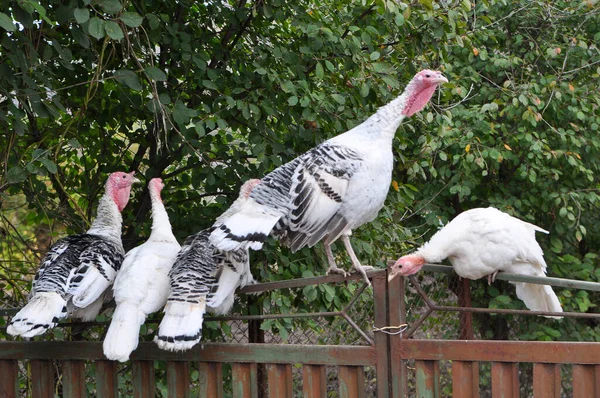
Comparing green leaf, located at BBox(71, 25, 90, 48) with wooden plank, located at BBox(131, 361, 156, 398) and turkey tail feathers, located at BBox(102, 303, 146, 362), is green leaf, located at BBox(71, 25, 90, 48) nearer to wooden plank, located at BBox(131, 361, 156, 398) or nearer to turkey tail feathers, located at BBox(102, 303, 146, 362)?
turkey tail feathers, located at BBox(102, 303, 146, 362)

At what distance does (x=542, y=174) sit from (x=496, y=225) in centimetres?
320

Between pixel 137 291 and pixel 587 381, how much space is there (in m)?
1.83

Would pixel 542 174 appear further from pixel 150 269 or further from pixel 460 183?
pixel 150 269

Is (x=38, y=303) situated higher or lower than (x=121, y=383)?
higher

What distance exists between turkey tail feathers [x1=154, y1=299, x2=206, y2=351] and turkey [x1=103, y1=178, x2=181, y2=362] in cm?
16

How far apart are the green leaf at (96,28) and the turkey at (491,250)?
1.58 meters

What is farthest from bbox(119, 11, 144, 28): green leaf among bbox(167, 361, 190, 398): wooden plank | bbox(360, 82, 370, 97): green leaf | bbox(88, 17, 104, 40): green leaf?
bbox(167, 361, 190, 398): wooden plank

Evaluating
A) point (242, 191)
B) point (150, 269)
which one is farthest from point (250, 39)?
point (150, 269)

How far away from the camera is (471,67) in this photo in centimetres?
679

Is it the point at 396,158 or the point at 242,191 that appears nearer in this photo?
the point at 242,191

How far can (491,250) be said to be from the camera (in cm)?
356

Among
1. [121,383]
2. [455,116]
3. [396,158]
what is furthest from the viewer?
[455,116]

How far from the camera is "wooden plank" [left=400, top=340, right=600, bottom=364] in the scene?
2.85 meters

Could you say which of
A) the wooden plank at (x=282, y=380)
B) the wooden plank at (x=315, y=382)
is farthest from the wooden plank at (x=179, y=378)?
the wooden plank at (x=315, y=382)
